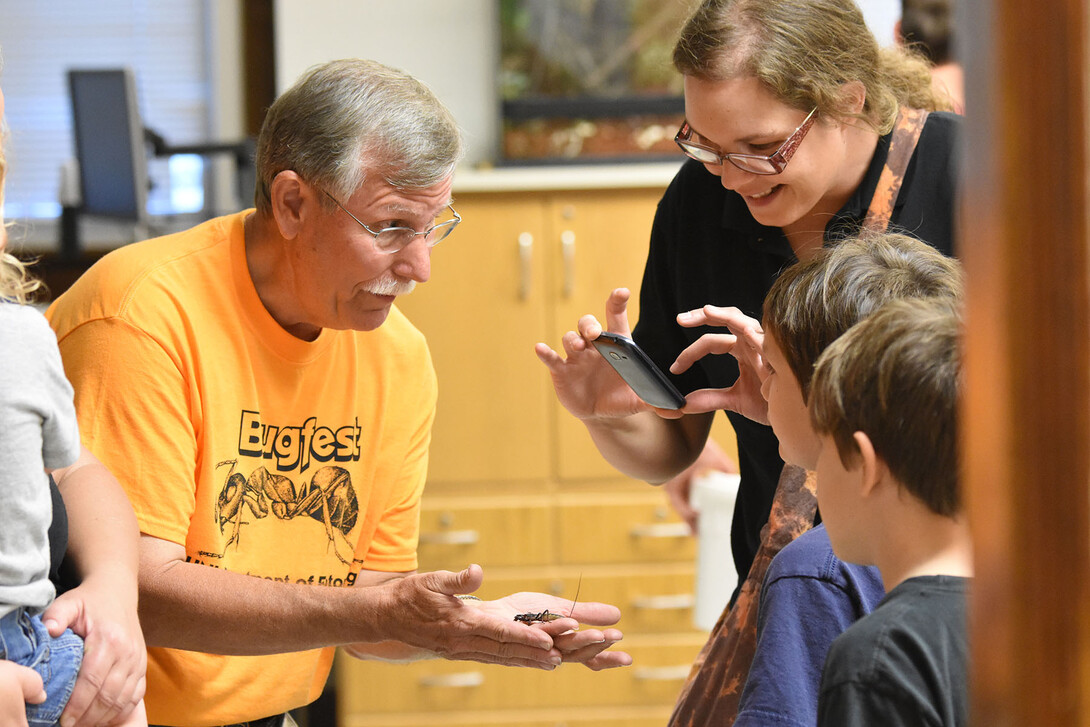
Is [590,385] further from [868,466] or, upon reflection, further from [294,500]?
[868,466]

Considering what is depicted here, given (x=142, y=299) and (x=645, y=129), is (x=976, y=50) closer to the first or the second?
(x=142, y=299)

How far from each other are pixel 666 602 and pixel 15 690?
2.49m

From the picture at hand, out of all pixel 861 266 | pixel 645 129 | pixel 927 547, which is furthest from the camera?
pixel 645 129

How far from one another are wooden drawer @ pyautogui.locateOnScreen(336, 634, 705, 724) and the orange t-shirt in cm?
180

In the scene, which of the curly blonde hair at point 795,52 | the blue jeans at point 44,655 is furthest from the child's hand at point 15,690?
the curly blonde hair at point 795,52

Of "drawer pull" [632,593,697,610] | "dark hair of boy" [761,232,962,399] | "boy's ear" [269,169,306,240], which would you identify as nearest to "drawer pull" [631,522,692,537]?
"drawer pull" [632,593,697,610]

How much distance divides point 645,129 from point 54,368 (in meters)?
2.87

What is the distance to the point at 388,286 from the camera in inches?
55.9

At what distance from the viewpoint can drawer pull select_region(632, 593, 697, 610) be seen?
3.25 metres

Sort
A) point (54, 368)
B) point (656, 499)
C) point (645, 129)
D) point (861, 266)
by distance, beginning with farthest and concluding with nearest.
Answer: point (645, 129), point (656, 499), point (861, 266), point (54, 368)

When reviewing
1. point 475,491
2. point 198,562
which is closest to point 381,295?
point 198,562

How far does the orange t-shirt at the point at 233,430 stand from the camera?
127 centimetres

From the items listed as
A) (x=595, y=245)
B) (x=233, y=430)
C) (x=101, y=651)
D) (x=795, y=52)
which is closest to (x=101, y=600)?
(x=101, y=651)

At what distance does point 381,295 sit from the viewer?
1.43 meters
